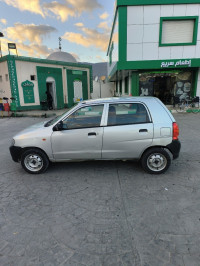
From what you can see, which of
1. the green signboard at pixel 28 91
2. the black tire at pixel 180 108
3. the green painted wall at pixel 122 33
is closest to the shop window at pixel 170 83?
the black tire at pixel 180 108

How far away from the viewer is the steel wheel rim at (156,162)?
417 cm

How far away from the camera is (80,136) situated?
408cm

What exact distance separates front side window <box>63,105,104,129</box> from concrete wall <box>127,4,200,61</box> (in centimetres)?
1171

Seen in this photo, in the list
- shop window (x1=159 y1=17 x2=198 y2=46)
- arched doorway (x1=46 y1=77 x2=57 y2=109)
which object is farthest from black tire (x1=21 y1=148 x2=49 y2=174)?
arched doorway (x1=46 y1=77 x2=57 y2=109)

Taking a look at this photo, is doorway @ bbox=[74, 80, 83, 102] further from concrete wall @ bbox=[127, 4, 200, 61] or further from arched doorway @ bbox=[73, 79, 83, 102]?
concrete wall @ bbox=[127, 4, 200, 61]

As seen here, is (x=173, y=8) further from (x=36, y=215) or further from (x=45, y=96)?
(x=36, y=215)

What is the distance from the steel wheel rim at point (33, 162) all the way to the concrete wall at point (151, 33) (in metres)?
12.5

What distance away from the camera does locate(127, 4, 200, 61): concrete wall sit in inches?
537

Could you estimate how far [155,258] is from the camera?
7.04ft

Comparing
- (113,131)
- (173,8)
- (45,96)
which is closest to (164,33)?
(173,8)

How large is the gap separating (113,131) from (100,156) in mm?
675

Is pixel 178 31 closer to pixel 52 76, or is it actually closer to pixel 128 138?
pixel 52 76

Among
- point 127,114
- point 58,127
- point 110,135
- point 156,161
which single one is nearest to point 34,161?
point 58,127

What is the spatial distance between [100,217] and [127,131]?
1900 millimetres
